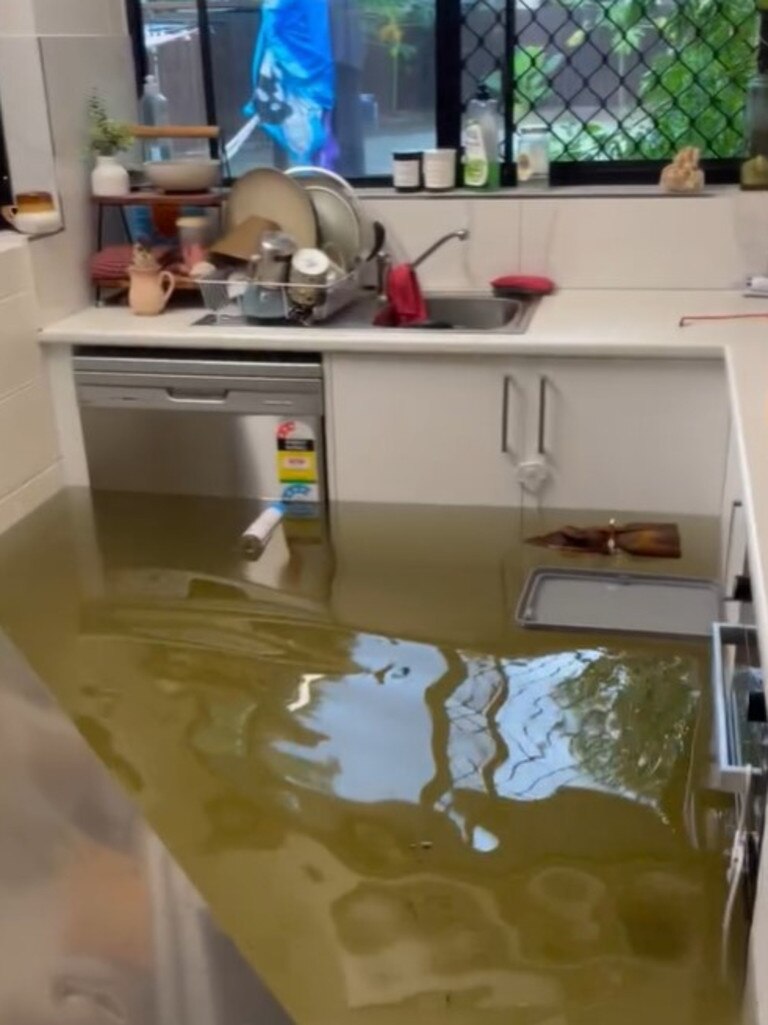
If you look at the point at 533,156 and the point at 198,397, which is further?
the point at 533,156

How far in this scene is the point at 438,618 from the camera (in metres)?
2.62

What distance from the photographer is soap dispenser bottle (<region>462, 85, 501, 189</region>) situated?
3.27 m

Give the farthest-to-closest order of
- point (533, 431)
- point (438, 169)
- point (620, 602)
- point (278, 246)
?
point (438, 169)
point (278, 246)
point (533, 431)
point (620, 602)

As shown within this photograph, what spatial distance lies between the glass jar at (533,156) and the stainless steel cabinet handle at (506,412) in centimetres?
74

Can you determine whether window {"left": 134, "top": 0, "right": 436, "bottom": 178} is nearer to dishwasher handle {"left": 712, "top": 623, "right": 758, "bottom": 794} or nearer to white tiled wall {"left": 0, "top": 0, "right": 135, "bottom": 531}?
white tiled wall {"left": 0, "top": 0, "right": 135, "bottom": 531}

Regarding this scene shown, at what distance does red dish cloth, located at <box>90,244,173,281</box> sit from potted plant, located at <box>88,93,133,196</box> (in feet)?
0.54

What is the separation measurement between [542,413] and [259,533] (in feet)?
2.55

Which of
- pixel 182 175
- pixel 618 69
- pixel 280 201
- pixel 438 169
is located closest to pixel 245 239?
pixel 280 201

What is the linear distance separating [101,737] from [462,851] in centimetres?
75

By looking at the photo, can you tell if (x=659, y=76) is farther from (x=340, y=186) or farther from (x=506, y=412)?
(x=506, y=412)

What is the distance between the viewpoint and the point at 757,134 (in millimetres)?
3105

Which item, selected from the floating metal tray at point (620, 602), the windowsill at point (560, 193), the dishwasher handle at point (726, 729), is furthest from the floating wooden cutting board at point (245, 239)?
the dishwasher handle at point (726, 729)

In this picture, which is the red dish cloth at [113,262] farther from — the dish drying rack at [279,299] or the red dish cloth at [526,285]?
the red dish cloth at [526,285]

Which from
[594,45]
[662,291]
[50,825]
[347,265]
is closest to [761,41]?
[594,45]
